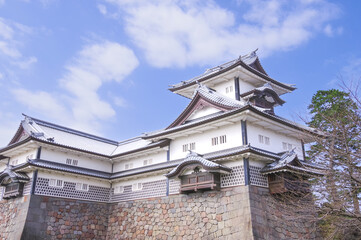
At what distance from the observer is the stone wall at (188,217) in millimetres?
15398

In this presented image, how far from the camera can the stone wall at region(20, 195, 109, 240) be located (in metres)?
19.1

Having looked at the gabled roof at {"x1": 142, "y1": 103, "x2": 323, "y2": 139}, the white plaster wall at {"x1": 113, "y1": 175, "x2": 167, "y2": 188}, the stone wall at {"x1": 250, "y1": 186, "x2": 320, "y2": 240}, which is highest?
the gabled roof at {"x1": 142, "y1": 103, "x2": 323, "y2": 139}

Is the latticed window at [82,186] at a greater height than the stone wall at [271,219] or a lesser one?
greater

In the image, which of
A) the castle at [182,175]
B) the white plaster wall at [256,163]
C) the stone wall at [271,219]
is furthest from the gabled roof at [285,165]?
the stone wall at [271,219]

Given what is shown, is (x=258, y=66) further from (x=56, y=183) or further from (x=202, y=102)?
(x=56, y=183)

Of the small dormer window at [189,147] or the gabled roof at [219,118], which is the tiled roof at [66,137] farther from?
the small dormer window at [189,147]

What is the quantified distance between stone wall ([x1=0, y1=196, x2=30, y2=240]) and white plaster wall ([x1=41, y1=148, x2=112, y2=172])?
2937 millimetres

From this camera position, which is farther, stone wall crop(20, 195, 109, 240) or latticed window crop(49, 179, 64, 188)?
latticed window crop(49, 179, 64, 188)

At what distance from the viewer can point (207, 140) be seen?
18.5 metres

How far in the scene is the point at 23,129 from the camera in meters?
23.0

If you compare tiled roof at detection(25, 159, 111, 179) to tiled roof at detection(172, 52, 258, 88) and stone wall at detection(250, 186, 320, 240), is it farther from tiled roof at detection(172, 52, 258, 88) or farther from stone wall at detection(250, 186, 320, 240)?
stone wall at detection(250, 186, 320, 240)

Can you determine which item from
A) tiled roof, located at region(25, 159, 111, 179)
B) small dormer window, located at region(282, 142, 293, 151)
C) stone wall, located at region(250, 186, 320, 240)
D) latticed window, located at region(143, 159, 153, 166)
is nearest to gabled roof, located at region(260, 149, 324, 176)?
stone wall, located at region(250, 186, 320, 240)

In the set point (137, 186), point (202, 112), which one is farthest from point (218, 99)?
point (137, 186)

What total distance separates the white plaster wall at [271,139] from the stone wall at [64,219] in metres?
11.8
